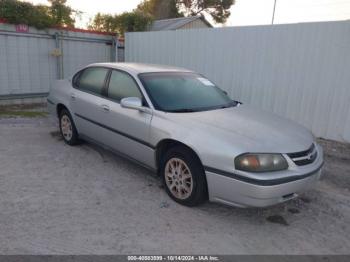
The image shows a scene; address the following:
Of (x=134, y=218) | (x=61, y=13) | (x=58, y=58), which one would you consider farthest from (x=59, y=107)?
(x=61, y=13)

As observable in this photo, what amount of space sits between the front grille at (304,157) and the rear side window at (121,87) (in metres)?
2.01

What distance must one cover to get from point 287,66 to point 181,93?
11.6ft

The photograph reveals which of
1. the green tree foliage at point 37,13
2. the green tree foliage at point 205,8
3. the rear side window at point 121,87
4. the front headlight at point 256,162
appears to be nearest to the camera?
the front headlight at point 256,162

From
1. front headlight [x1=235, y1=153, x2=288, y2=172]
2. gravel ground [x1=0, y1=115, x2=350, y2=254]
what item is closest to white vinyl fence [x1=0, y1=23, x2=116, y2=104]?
gravel ground [x1=0, y1=115, x2=350, y2=254]

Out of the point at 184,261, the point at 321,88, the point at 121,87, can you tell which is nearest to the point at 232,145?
the point at 184,261

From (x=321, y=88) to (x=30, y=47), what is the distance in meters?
7.77

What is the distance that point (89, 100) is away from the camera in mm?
4801

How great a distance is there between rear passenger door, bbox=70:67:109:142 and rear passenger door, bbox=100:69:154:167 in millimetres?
164

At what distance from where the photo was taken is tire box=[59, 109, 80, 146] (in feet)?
17.7

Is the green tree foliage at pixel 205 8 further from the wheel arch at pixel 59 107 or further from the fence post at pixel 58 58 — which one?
the wheel arch at pixel 59 107

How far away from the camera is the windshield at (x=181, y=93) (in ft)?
12.9

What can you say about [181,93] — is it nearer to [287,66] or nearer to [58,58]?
[287,66]

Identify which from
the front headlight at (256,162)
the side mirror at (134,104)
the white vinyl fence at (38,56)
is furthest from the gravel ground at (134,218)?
the white vinyl fence at (38,56)

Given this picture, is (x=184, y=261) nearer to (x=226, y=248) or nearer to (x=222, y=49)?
(x=226, y=248)
